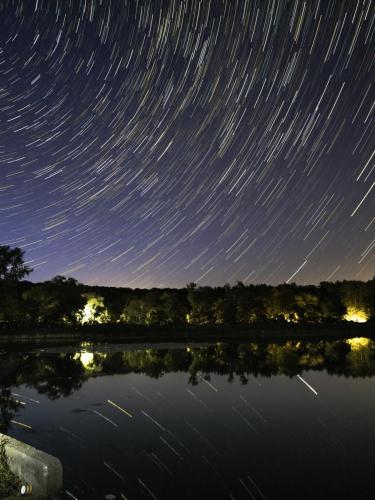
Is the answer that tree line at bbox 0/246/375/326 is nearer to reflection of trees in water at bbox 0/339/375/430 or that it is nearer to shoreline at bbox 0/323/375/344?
shoreline at bbox 0/323/375/344

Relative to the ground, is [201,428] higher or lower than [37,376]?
lower

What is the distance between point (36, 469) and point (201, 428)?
24.2 ft

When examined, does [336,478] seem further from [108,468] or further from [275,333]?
[275,333]

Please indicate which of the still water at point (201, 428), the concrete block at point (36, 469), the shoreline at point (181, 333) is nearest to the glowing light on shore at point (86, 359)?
the still water at point (201, 428)

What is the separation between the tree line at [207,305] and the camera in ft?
252

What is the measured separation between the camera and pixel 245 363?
32375mm

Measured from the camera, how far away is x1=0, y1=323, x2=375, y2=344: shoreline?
199ft

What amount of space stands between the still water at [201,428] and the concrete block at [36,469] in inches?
34.3

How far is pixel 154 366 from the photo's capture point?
31.2 m

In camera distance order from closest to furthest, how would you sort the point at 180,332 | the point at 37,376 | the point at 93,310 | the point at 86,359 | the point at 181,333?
the point at 37,376
the point at 86,359
the point at 181,333
the point at 180,332
the point at 93,310

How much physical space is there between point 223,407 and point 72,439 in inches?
254

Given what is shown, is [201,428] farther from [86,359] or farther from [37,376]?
[86,359]

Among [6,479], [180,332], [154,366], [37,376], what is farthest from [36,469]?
[180,332]

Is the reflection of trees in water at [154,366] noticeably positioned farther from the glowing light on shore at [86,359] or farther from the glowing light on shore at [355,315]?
the glowing light on shore at [355,315]
